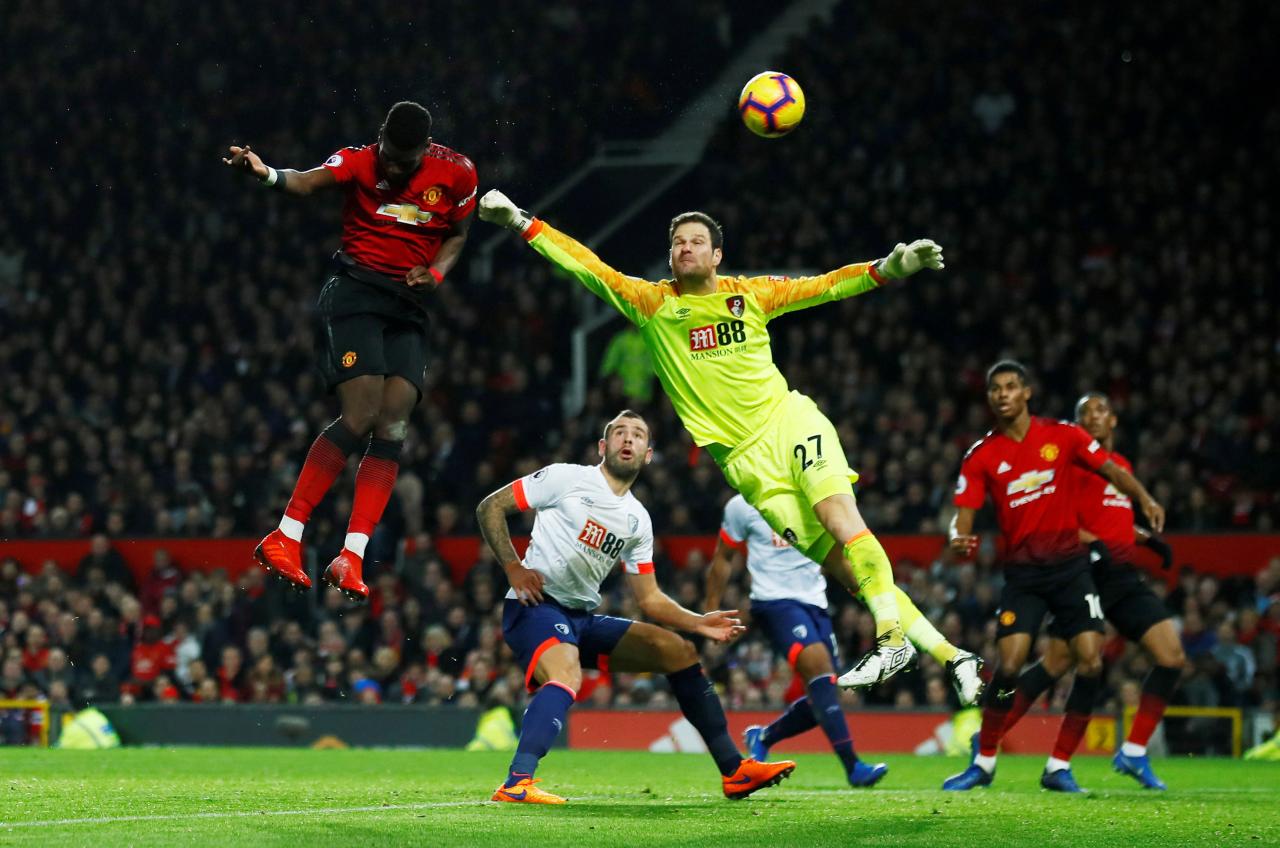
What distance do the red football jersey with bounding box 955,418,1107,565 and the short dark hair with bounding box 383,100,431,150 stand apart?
3.96 meters

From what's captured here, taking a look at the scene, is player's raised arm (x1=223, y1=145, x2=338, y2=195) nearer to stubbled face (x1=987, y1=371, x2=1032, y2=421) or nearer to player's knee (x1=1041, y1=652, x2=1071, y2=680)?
stubbled face (x1=987, y1=371, x2=1032, y2=421)

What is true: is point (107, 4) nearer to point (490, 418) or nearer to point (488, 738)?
point (490, 418)

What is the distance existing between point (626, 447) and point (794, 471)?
110 cm

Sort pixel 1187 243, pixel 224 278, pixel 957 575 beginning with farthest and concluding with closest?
1. pixel 224 278
2. pixel 1187 243
3. pixel 957 575

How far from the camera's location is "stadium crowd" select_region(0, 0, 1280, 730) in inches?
707

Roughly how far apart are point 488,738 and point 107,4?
15484mm

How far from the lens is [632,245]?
2442cm

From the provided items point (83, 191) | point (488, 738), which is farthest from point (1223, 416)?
point (83, 191)

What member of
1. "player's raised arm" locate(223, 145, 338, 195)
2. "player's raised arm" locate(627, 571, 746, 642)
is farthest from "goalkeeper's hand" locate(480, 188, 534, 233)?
"player's raised arm" locate(627, 571, 746, 642)

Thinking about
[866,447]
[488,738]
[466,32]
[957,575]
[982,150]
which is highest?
[466,32]

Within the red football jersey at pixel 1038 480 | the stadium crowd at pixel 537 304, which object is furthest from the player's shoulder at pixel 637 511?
the stadium crowd at pixel 537 304

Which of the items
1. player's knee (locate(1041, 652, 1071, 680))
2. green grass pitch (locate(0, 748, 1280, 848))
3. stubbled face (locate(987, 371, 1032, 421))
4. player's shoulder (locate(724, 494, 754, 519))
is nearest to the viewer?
green grass pitch (locate(0, 748, 1280, 848))

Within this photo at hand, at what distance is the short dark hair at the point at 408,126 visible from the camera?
29.6 ft

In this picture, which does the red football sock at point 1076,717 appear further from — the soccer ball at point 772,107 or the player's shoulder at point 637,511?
the soccer ball at point 772,107
